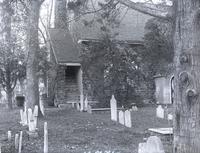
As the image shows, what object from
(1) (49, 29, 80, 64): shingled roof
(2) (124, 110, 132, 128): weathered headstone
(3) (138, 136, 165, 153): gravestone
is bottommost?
(2) (124, 110, 132, 128): weathered headstone

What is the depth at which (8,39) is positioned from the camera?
2628cm

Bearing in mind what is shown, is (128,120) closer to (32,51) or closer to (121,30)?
(32,51)

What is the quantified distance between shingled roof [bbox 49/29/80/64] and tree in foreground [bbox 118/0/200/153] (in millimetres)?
19368

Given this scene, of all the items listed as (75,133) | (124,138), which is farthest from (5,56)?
(124,138)

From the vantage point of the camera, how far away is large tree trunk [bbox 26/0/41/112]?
1639cm

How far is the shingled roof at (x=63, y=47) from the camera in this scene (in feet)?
80.8

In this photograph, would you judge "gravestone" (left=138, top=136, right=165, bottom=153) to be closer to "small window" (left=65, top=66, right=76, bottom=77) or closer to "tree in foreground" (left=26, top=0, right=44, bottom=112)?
"tree in foreground" (left=26, top=0, right=44, bottom=112)

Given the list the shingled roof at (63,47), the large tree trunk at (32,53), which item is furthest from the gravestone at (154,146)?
the shingled roof at (63,47)

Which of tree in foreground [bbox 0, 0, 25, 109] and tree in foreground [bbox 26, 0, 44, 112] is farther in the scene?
tree in foreground [bbox 0, 0, 25, 109]

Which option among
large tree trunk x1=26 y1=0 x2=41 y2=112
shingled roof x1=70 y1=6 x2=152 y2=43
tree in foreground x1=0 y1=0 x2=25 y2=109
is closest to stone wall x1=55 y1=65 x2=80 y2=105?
shingled roof x1=70 y1=6 x2=152 y2=43

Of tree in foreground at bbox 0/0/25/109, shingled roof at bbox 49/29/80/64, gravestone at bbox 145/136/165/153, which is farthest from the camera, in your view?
tree in foreground at bbox 0/0/25/109

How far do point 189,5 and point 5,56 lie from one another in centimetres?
2281

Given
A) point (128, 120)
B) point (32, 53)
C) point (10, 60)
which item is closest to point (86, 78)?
point (10, 60)

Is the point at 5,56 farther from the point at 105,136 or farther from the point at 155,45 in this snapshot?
the point at 105,136
